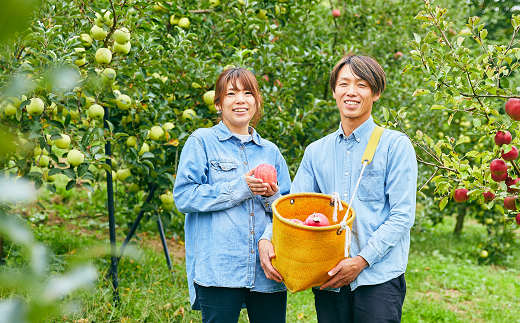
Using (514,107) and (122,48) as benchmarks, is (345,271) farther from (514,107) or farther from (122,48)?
(122,48)

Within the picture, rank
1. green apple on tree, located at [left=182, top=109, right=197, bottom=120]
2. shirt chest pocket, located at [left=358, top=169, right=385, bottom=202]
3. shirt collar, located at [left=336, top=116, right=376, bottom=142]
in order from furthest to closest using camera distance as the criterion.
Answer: green apple on tree, located at [left=182, top=109, right=197, bottom=120]
shirt collar, located at [left=336, top=116, right=376, bottom=142]
shirt chest pocket, located at [left=358, top=169, right=385, bottom=202]

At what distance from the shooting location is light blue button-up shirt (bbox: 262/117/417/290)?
5.21 feet

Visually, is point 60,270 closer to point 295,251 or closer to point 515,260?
point 295,251

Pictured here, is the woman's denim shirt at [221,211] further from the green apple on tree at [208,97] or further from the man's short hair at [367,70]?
the green apple on tree at [208,97]

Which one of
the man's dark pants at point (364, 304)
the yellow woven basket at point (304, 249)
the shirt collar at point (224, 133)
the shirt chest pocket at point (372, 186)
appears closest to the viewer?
the yellow woven basket at point (304, 249)

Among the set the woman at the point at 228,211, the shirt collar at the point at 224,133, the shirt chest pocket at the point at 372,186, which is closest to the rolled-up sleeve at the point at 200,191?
the woman at the point at 228,211

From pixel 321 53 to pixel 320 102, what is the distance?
75cm

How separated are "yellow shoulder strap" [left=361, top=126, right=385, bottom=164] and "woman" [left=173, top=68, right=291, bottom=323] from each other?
39cm

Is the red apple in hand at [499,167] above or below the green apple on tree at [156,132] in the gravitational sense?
below

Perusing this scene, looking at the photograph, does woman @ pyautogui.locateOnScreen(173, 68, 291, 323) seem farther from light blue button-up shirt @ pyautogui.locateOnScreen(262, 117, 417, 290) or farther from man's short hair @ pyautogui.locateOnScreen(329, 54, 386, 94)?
man's short hair @ pyautogui.locateOnScreen(329, 54, 386, 94)

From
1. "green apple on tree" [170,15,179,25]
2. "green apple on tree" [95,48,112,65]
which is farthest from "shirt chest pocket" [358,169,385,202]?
Result: "green apple on tree" [170,15,179,25]

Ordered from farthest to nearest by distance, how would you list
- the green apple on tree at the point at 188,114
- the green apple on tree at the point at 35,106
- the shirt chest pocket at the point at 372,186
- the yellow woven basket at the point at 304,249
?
the green apple on tree at the point at 188,114, the green apple on tree at the point at 35,106, the shirt chest pocket at the point at 372,186, the yellow woven basket at the point at 304,249

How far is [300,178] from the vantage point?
187 cm

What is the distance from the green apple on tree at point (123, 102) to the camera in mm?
2672
